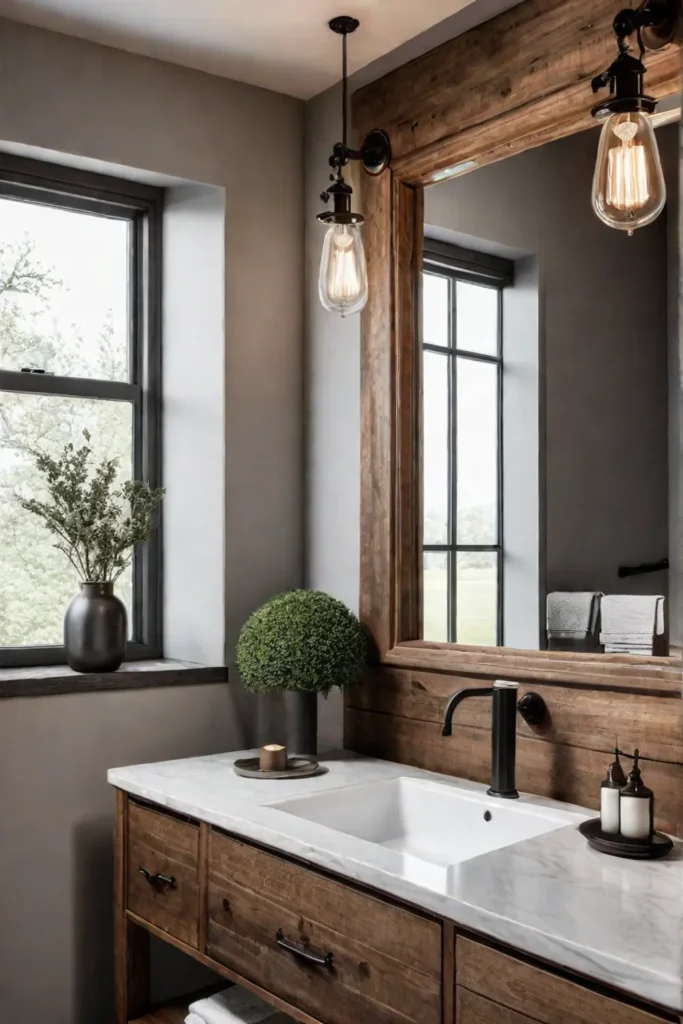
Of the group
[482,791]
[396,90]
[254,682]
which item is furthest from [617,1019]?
[396,90]

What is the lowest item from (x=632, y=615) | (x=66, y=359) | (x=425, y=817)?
(x=425, y=817)

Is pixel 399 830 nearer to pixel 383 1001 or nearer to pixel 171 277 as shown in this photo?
pixel 383 1001

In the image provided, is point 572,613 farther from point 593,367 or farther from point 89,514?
point 89,514

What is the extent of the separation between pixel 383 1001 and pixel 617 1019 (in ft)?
1.35

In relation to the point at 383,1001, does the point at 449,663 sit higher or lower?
higher

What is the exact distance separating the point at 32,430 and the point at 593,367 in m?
1.38

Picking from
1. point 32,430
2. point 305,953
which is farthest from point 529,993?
point 32,430

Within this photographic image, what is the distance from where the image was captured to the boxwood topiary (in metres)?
2.15

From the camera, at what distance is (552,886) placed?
1.35 m

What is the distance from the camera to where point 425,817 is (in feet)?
6.49

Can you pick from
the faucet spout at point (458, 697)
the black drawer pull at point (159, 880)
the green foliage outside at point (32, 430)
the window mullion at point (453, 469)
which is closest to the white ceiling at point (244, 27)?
the green foliage outside at point (32, 430)

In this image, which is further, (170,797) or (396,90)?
(396,90)

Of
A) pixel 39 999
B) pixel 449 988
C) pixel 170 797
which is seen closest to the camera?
pixel 449 988

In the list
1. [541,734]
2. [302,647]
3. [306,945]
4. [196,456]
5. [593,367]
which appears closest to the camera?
[306,945]
